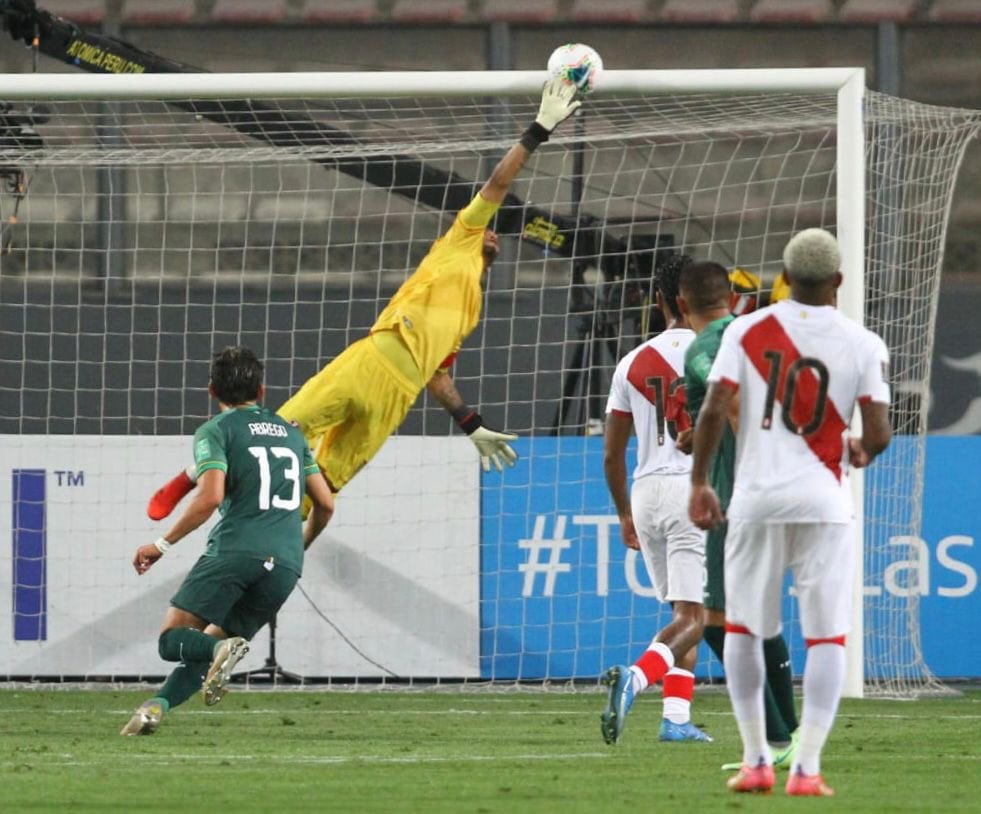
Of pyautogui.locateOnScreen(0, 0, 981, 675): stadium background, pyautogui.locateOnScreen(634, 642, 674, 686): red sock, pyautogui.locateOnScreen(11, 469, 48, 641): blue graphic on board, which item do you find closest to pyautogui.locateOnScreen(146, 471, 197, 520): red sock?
pyautogui.locateOnScreen(634, 642, 674, 686): red sock

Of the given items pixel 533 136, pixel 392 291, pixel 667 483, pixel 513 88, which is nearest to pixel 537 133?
pixel 533 136

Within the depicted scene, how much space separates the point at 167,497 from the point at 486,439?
109 inches

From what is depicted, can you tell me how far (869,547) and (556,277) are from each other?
369 cm

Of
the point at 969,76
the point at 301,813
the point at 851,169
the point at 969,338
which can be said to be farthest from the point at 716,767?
the point at 969,76

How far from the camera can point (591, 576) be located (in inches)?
484

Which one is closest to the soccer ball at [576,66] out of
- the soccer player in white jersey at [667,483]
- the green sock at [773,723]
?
the soccer player in white jersey at [667,483]

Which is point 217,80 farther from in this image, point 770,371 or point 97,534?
point 770,371

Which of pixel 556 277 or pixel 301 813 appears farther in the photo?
pixel 556 277

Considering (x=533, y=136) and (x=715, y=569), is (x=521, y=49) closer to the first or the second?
(x=533, y=136)

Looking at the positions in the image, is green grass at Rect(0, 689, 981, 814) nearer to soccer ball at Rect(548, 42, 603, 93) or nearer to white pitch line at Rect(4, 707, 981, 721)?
white pitch line at Rect(4, 707, 981, 721)

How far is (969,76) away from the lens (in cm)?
1716

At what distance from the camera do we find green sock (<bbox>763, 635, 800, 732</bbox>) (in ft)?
22.4

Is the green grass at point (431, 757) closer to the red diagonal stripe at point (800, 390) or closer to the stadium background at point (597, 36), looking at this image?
the red diagonal stripe at point (800, 390)

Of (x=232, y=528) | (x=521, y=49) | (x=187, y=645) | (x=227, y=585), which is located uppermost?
(x=521, y=49)
